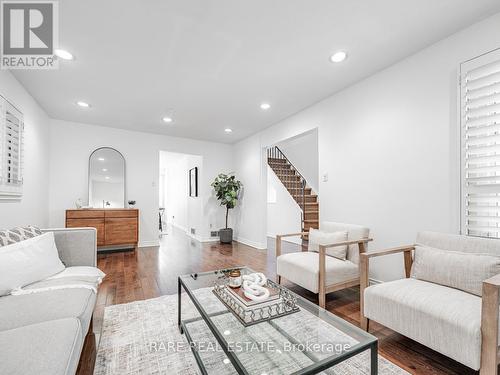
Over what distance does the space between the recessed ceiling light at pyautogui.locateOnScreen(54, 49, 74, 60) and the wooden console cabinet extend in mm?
2783

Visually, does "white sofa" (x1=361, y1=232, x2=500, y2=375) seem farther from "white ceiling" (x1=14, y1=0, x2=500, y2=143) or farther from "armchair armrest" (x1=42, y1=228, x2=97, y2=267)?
"armchair armrest" (x1=42, y1=228, x2=97, y2=267)

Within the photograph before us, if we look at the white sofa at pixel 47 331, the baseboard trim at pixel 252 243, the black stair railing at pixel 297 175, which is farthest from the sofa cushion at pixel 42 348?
the black stair railing at pixel 297 175

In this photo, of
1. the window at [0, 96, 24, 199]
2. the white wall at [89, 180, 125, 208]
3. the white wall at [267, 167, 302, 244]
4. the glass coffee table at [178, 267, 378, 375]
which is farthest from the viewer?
the white wall at [267, 167, 302, 244]

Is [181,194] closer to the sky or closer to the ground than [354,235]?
closer to the sky

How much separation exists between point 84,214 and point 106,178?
93 centimetres

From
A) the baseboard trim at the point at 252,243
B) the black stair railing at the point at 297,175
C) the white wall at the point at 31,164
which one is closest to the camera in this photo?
the white wall at the point at 31,164

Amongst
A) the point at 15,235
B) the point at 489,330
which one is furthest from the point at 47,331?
the point at 489,330

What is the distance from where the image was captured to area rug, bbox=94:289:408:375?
3.82 ft

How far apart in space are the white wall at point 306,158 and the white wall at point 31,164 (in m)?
4.91

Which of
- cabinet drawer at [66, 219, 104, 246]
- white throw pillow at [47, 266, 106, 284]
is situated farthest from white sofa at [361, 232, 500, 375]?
cabinet drawer at [66, 219, 104, 246]

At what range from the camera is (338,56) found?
244cm

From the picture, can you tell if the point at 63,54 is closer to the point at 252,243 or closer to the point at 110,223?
the point at 110,223

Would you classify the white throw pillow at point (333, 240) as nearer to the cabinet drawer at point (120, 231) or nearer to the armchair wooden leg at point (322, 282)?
the armchair wooden leg at point (322, 282)

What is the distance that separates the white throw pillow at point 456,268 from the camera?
1.56m
